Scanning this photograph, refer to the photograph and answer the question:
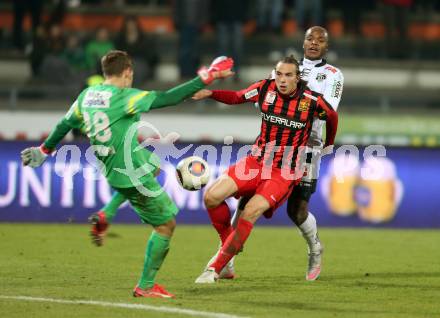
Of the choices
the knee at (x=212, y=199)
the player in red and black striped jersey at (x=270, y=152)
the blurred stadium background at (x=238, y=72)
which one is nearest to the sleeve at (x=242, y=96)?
the player in red and black striped jersey at (x=270, y=152)

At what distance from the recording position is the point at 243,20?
1984 cm

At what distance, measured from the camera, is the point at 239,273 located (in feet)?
35.7

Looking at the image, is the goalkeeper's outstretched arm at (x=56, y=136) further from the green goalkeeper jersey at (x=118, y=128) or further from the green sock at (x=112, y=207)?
the green sock at (x=112, y=207)

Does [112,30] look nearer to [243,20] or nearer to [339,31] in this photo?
[243,20]

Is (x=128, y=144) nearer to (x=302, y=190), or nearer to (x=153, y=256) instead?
(x=153, y=256)

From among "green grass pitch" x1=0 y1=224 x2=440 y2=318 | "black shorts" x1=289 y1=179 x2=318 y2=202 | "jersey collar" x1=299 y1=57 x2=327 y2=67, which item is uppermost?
"jersey collar" x1=299 y1=57 x2=327 y2=67

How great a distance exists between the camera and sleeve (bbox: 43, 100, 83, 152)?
890cm

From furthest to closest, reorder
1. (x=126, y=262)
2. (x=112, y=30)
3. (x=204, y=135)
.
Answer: (x=112, y=30)
(x=204, y=135)
(x=126, y=262)

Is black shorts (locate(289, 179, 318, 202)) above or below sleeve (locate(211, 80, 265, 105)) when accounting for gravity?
below

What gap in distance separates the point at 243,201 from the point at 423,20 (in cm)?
1351

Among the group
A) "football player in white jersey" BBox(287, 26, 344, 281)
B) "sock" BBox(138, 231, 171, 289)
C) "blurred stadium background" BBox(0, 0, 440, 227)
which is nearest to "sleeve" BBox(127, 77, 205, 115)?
"sock" BBox(138, 231, 171, 289)

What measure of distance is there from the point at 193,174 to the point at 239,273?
170 centimetres

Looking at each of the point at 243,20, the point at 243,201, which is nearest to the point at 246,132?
the point at 243,20

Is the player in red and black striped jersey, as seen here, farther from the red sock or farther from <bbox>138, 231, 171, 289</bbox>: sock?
<bbox>138, 231, 171, 289</bbox>: sock
